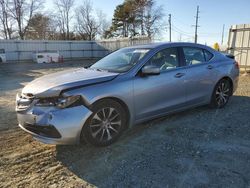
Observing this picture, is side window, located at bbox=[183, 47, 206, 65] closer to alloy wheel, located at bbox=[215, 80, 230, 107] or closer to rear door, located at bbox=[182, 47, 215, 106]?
rear door, located at bbox=[182, 47, 215, 106]

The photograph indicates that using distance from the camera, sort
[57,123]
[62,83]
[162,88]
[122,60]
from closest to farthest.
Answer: [57,123] < [62,83] < [162,88] < [122,60]

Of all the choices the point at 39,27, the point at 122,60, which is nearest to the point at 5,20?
the point at 39,27

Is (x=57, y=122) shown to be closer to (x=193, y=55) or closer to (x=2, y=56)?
(x=193, y=55)

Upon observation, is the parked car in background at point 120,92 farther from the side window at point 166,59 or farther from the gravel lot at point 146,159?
the gravel lot at point 146,159

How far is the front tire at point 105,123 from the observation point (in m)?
3.42

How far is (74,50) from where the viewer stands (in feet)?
114

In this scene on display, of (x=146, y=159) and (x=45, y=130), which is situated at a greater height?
(x=45, y=130)

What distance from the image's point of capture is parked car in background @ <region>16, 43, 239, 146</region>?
324 cm

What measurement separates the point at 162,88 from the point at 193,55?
123 centimetres

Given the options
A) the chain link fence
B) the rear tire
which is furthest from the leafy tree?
the rear tire

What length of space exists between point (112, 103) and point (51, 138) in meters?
0.98

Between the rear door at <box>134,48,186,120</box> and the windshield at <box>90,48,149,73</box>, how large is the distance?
0.78 feet

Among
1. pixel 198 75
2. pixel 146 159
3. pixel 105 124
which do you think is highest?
pixel 198 75

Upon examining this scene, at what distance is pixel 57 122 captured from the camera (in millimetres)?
3125
